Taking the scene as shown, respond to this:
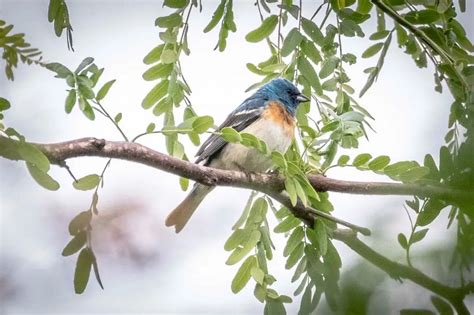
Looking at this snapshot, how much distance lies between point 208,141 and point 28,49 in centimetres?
286

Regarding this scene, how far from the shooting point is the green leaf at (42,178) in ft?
4.59

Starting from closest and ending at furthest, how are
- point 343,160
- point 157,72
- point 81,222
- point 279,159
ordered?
point 81,222, point 279,159, point 343,160, point 157,72

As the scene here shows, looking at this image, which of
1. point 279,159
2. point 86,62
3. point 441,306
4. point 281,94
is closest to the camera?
point 441,306

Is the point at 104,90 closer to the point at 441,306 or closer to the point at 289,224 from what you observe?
the point at 289,224

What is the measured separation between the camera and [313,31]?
249 centimetres

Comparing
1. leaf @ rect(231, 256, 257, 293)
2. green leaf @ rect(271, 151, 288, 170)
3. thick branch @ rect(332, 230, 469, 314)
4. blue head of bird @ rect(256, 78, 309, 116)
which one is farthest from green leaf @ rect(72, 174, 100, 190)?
blue head of bird @ rect(256, 78, 309, 116)

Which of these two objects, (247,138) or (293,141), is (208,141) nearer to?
(293,141)

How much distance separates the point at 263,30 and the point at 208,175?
0.77 m

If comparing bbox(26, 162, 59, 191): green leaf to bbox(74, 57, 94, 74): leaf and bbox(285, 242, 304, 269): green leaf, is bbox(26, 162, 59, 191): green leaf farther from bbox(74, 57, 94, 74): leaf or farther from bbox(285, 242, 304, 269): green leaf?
bbox(285, 242, 304, 269): green leaf

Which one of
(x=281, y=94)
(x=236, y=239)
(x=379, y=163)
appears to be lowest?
(x=236, y=239)

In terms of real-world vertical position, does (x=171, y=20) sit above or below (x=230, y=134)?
above

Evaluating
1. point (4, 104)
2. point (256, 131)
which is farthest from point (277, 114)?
point (4, 104)

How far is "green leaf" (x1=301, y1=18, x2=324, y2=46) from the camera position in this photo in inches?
98.2

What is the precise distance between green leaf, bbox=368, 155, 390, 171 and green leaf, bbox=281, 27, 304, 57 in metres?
0.55
